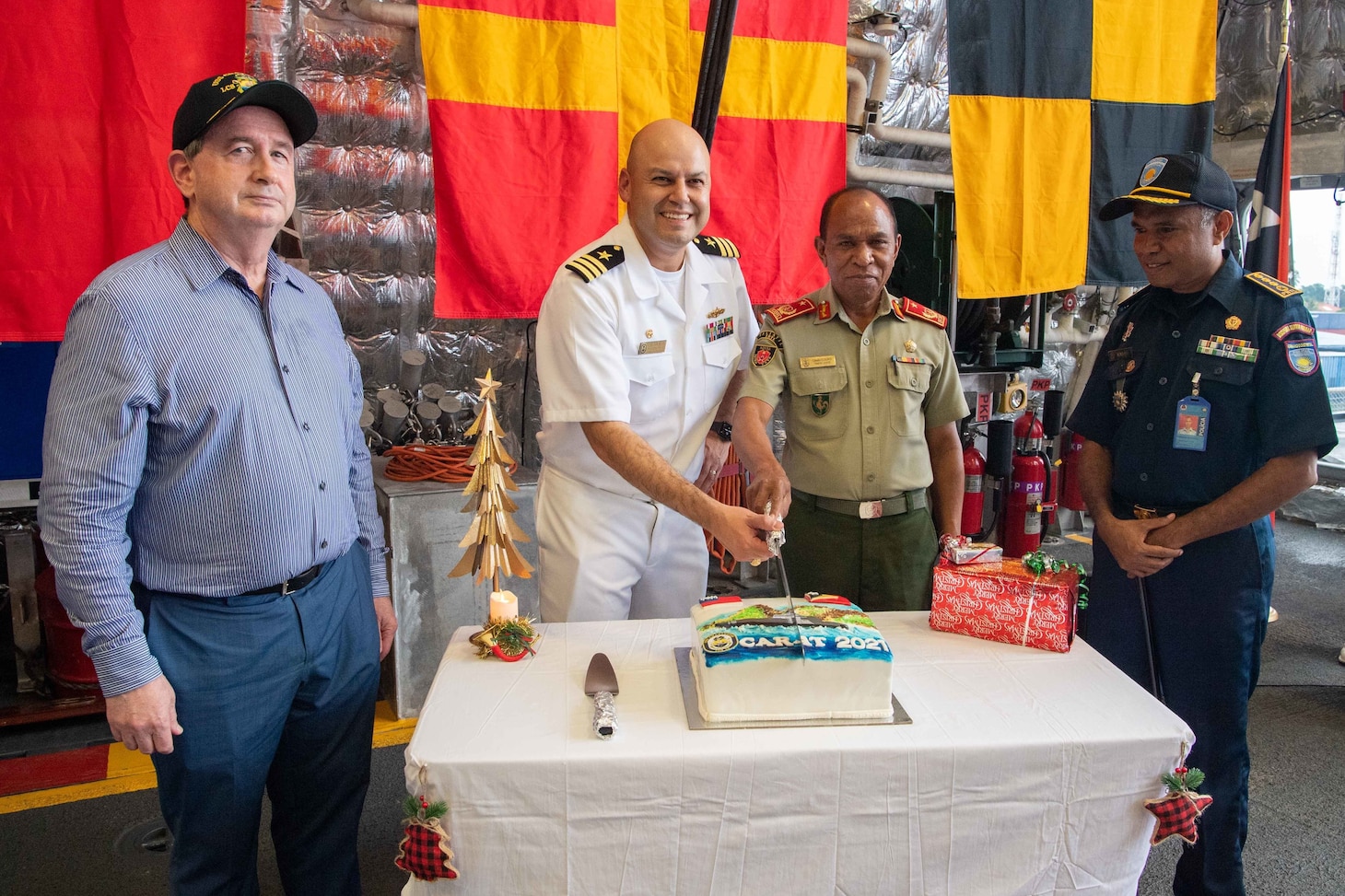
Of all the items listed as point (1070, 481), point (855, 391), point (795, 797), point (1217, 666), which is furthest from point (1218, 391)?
point (1070, 481)

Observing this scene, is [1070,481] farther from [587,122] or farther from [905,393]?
[587,122]

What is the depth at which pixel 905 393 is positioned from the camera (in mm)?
2545

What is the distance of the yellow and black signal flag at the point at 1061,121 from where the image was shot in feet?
12.9

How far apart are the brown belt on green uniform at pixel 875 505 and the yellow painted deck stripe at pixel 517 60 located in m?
1.88

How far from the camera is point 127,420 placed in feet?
5.03

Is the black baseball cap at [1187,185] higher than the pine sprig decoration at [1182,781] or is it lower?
higher

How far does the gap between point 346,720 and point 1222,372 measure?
221 centimetres

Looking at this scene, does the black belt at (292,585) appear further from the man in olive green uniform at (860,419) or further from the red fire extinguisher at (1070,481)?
the red fire extinguisher at (1070,481)

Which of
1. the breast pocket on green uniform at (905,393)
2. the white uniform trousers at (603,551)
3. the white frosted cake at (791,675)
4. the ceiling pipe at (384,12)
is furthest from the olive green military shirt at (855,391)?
the ceiling pipe at (384,12)

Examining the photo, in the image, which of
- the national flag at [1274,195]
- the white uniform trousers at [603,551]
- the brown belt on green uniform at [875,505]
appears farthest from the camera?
the national flag at [1274,195]

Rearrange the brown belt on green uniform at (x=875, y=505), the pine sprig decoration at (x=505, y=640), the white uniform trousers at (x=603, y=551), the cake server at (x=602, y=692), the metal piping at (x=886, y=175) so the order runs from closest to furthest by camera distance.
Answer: the cake server at (x=602, y=692) → the pine sprig decoration at (x=505, y=640) → the white uniform trousers at (x=603, y=551) → the brown belt on green uniform at (x=875, y=505) → the metal piping at (x=886, y=175)

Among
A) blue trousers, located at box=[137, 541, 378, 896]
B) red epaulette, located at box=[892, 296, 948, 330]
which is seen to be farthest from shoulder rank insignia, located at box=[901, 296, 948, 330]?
blue trousers, located at box=[137, 541, 378, 896]

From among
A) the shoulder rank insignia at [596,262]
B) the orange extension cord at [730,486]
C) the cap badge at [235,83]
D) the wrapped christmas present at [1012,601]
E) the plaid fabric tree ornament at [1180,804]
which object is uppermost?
the cap badge at [235,83]

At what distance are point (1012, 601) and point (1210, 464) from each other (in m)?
0.73
